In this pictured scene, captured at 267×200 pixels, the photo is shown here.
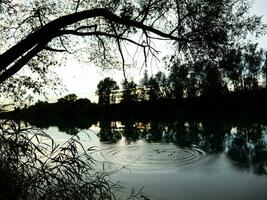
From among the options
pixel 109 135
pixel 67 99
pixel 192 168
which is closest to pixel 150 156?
pixel 192 168

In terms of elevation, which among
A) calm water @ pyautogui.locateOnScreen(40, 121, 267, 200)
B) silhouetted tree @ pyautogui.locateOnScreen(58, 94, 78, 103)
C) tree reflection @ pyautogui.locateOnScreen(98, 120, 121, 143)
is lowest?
calm water @ pyautogui.locateOnScreen(40, 121, 267, 200)

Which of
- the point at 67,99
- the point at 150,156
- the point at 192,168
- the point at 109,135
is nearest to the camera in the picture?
the point at 192,168

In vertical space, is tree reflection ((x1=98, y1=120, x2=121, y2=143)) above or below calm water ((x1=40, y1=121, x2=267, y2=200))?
above

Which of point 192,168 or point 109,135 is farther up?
point 109,135

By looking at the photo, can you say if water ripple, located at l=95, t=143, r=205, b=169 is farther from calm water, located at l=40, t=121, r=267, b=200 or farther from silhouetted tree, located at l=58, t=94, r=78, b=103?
silhouetted tree, located at l=58, t=94, r=78, b=103

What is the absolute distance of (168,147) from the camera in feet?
65.0

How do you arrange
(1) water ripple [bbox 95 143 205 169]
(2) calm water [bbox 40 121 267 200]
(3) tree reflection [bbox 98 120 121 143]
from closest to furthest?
(2) calm water [bbox 40 121 267 200] → (1) water ripple [bbox 95 143 205 169] → (3) tree reflection [bbox 98 120 121 143]

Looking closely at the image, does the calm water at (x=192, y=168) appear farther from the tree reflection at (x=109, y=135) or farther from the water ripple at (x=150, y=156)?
the tree reflection at (x=109, y=135)

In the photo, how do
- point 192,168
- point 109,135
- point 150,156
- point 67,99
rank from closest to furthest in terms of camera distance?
point 192,168
point 150,156
point 109,135
point 67,99

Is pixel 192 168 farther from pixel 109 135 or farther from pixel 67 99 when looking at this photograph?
pixel 67 99

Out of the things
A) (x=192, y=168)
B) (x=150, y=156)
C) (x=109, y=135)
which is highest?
(x=109, y=135)

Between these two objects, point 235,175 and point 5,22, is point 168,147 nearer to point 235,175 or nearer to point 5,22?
point 235,175

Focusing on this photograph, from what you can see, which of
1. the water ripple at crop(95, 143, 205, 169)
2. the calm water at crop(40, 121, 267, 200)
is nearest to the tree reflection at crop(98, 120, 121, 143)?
the calm water at crop(40, 121, 267, 200)

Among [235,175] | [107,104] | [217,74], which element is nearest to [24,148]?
[217,74]
